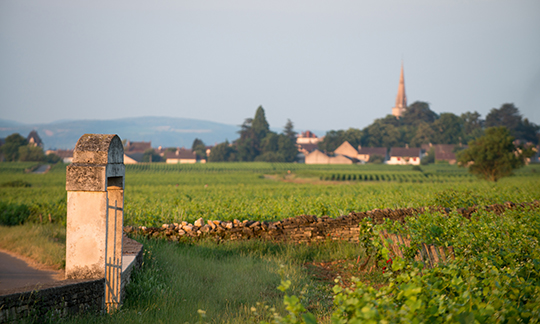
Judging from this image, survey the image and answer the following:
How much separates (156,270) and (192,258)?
1596mm

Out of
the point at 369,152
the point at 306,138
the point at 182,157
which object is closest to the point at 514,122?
the point at 369,152

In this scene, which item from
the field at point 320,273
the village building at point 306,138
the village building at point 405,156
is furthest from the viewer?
the village building at point 306,138

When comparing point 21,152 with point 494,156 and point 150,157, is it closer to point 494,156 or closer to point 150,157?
point 150,157

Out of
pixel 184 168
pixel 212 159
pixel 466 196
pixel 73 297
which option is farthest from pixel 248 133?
pixel 73 297

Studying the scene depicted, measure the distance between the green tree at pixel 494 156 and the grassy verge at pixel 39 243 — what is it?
1704 inches

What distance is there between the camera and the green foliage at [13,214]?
15.2m

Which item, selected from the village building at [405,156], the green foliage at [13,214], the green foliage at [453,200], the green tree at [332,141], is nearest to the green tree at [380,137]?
the green tree at [332,141]

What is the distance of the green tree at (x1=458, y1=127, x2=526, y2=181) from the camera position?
4175cm

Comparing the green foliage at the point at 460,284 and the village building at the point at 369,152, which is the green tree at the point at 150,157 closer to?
the village building at the point at 369,152

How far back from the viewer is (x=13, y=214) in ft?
50.5

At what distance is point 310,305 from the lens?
19.9 feet

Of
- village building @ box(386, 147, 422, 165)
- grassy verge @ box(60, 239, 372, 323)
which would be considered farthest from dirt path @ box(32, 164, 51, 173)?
village building @ box(386, 147, 422, 165)

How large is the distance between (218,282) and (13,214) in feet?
40.8

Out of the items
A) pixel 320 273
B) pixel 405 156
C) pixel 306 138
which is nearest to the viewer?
pixel 320 273
